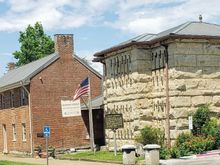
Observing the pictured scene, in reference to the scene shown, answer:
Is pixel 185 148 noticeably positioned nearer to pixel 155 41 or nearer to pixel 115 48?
pixel 155 41

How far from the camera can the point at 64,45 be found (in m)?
42.5

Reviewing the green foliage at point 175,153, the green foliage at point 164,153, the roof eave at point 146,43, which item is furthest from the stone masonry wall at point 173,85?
the green foliage at point 175,153

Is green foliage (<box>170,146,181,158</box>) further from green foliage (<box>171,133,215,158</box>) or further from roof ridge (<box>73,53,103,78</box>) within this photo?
roof ridge (<box>73,53,103,78</box>)

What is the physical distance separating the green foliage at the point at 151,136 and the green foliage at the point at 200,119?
6.17ft

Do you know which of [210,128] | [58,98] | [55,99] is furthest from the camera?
[58,98]

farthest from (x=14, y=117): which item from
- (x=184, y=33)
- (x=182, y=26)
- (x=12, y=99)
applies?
(x=184, y=33)

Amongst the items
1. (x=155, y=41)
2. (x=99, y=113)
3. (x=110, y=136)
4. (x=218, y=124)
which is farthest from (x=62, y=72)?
(x=218, y=124)

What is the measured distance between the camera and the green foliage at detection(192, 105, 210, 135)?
28672 millimetres

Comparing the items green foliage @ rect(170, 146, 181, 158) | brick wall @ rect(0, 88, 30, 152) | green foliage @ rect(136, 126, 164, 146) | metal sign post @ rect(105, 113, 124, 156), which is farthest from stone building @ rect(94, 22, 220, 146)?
brick wall @ rect(0, 88, 30, 152)

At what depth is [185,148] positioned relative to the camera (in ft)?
89.1

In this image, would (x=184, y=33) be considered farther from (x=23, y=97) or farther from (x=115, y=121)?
(x=23, y=97)

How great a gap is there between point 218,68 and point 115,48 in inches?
266

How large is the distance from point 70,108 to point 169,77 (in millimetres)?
11749

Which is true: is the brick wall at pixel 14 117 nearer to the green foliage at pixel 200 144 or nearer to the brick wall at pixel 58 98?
the brick wall at pixel 58 98
